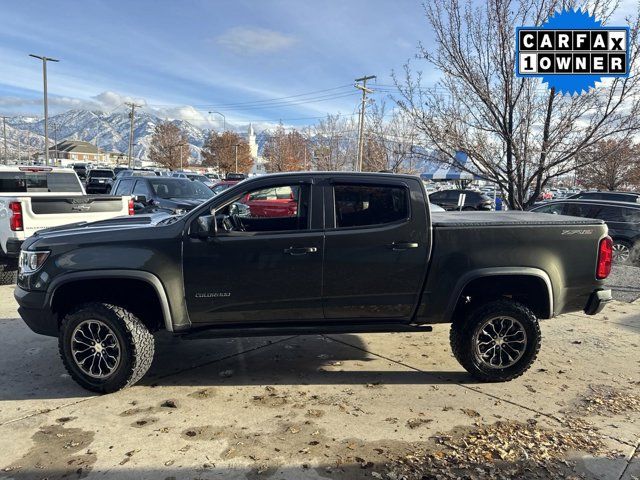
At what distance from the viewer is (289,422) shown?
3.64 metres

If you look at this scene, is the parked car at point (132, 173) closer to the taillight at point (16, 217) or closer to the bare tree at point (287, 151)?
the taillight at point (16, 217)

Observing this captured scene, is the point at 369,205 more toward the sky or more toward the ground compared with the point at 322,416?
more toward the sky

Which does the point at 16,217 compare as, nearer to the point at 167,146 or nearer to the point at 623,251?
the point at 623,251

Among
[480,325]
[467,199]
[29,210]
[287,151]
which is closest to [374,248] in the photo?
[480,325]

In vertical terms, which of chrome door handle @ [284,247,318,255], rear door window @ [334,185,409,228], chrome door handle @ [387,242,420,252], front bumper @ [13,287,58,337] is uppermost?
rear door window @ [334,185,409,228]

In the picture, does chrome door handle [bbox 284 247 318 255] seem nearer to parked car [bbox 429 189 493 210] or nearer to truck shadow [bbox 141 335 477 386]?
truck shadow [bbox 141 335 477 386]

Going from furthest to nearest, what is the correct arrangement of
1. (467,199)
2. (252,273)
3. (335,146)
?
(335,146) → (467,199) → (252,273)

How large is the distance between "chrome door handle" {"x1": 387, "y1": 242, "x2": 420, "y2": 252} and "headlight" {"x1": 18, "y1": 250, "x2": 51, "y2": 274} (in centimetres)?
301

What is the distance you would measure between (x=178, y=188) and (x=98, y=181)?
23.5 metres

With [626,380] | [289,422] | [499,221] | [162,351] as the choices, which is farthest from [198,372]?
[626,380]

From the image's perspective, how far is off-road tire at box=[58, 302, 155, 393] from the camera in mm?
4039

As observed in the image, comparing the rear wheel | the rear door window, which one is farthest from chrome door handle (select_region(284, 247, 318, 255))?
the rear wheel

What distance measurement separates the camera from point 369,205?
428 centimetres

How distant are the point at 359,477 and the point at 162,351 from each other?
308cm
